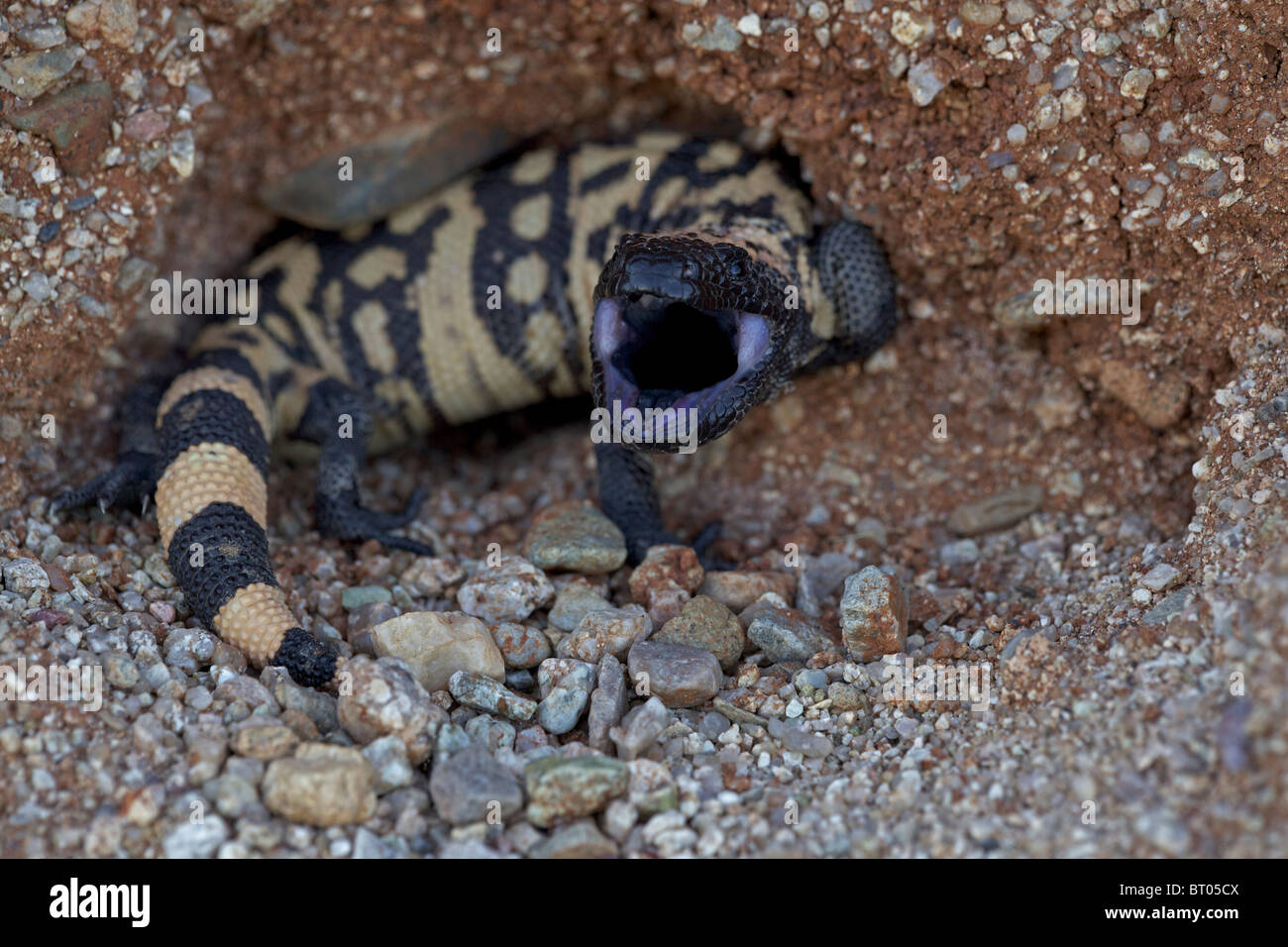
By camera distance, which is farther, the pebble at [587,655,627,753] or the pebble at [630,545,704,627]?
the pebble at [630,545,704,627]

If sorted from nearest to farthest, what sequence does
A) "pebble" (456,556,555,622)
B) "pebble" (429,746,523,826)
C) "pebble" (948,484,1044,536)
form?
"pebble" (429,746,523,826), "pebble" (456,556,555,622), "pebble" (948,484,1044,536)

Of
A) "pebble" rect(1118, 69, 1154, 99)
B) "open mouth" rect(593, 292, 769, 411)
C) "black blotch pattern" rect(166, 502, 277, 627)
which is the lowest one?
"black blotch pattern" rect(166, 502, 277, 627)

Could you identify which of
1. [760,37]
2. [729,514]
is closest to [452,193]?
[760,37]

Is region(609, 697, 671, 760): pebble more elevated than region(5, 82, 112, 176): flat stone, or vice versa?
region(5, 82, 112, 176): flat stone

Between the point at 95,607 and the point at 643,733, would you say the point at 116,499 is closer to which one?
the point at 95,607

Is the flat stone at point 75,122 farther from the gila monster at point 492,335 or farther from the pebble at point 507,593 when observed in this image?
the pebble at point 507,593

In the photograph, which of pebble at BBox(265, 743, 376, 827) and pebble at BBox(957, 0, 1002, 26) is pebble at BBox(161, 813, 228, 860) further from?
pebble at BBox(957, 0, 1002, 26)

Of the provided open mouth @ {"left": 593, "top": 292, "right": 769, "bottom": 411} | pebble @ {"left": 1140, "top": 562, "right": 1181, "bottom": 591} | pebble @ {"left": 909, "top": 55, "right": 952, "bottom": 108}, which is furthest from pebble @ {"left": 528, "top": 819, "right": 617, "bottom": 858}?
pebble @ {"left": 909, "top": 55, "right": 952, "bottom": 108}
